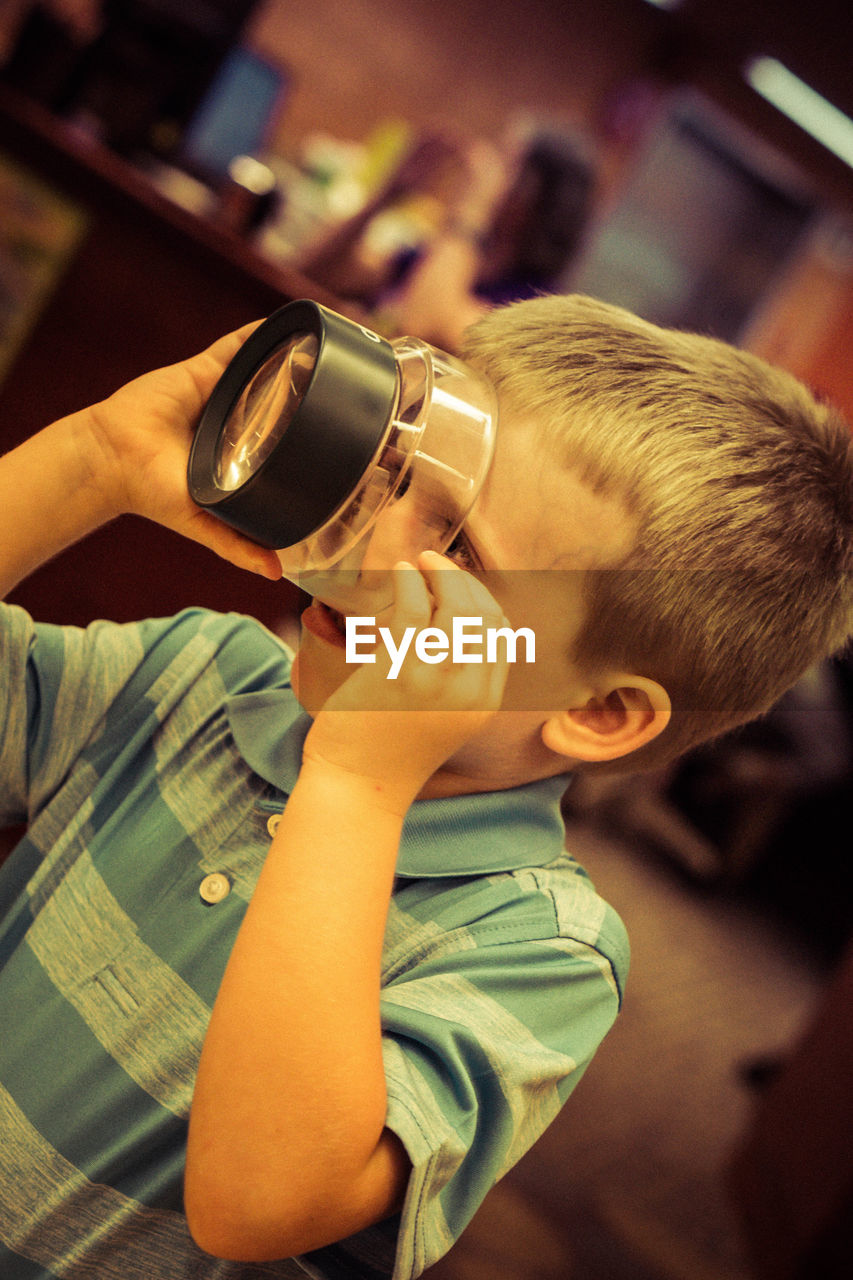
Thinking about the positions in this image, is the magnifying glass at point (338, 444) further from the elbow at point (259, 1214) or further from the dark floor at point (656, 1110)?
the dark floor at point (656, 1110)

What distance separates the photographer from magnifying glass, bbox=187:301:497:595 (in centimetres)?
65

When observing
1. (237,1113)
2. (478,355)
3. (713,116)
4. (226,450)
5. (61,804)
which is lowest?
(61,804)

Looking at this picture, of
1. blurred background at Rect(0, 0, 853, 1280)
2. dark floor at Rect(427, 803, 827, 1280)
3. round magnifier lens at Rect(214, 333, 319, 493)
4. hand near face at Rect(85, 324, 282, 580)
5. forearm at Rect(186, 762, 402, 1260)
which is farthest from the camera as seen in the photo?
dark floor at Rect(427, 803, 827, 1280)

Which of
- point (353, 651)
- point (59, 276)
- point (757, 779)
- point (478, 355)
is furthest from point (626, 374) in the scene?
point (757, 779)

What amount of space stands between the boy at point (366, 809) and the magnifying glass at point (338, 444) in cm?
4

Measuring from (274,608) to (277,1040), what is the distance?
910 millimetres

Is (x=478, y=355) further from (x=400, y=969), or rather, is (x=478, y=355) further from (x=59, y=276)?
(x=59, y=276)

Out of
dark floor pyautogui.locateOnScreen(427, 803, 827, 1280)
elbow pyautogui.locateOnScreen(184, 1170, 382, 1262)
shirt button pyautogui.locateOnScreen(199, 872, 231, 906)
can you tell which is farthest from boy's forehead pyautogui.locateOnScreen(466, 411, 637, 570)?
dark floor pyautogui.locateOnScreen(427, 803, 827, 1280)

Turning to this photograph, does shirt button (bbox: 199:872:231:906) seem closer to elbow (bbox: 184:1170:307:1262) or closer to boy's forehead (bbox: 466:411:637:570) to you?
elbow (bbox: 184:1170:307:1262)

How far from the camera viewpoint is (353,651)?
2.45ft

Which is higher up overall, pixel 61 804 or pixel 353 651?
pixel 353 651

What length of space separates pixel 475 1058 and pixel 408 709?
22 centimetres

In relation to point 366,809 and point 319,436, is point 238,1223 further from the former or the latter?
point 319,436

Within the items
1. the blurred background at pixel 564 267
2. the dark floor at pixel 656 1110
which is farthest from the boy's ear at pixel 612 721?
the dark floor at pixel 656 1110
